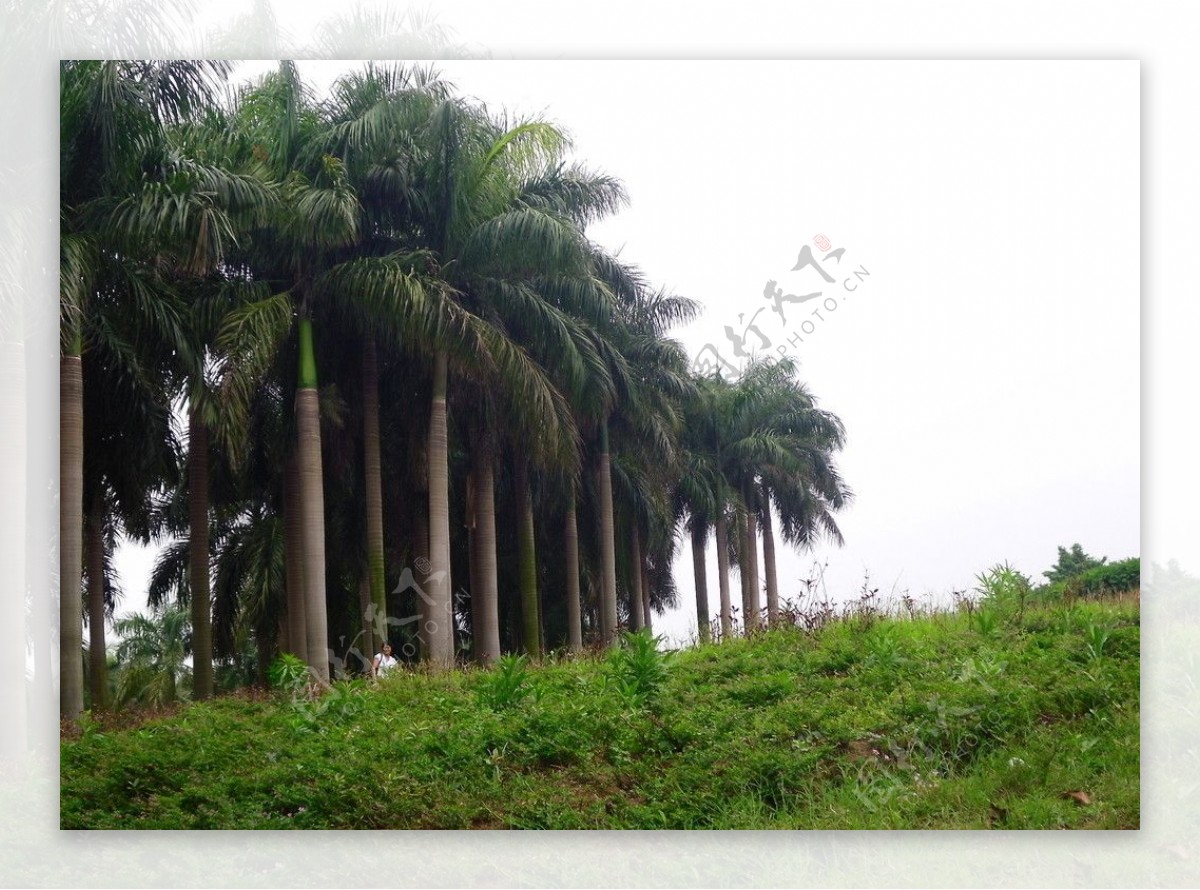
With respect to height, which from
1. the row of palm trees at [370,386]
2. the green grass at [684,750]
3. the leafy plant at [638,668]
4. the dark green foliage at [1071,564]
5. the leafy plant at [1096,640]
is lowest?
the green grass at [684,750]

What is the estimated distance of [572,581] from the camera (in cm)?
921

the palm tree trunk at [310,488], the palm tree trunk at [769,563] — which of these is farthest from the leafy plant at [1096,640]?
the palm tree trunk at [310,488]

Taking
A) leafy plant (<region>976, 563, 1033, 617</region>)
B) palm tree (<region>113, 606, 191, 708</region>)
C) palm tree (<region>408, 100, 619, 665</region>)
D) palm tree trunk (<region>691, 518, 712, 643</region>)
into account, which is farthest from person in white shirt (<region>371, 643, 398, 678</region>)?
leafy plant (<region>976, 563, 1033, 617</region>)

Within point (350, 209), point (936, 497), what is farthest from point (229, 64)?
point (936, 497)

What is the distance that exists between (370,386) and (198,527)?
1.52 metres

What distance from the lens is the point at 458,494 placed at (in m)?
8.99

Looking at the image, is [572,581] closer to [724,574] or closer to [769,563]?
[724,574]

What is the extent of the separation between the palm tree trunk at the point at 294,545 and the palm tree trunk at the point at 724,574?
9.36 feet

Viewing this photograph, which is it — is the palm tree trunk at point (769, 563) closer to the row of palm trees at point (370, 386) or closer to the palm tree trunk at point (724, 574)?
the row of palm trees at point (370, 386)

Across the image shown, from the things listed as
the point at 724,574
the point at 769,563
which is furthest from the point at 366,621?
the point at 769,563

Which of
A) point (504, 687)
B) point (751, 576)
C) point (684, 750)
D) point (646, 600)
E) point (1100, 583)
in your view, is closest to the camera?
point (684, 750)

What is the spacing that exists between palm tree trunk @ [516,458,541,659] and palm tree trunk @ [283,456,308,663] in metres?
1.57
